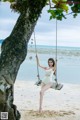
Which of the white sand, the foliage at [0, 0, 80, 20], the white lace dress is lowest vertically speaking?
the white sand

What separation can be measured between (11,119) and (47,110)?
22.8 ft

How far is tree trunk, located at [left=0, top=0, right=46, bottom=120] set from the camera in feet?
25.5

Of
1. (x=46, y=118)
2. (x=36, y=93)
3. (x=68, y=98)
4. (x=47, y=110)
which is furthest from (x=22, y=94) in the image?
(x=46, y=118)

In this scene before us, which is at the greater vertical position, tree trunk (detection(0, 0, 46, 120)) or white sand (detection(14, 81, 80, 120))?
tree trunk (detection(0, 0, 46, 120))

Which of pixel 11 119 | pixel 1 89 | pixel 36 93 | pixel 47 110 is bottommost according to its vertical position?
pixel 36 93

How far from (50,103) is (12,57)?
8.94 meters

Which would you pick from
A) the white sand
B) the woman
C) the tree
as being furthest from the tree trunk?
the woman

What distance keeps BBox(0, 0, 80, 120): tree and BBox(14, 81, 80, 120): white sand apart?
16.9 feet

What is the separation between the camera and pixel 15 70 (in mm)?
7957

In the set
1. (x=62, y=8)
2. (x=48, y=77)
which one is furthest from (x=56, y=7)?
(x=48, y=77)

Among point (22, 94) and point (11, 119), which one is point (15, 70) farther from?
point (22, 94)

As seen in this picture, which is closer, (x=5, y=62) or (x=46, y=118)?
(x=5, y=62)

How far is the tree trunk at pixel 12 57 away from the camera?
25.5 ft

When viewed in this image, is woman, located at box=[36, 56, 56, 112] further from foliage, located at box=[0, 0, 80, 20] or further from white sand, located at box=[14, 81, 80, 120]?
foliage, located at box=[0, 0, 80, 20]
